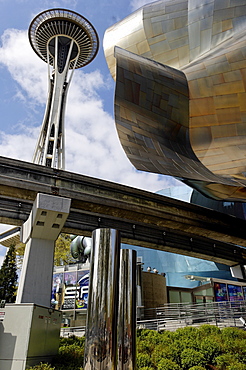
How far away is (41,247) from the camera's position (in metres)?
14.8

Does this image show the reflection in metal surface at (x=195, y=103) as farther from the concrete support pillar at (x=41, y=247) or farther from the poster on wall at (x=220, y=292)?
the poster on wall at (x=220, y=292)

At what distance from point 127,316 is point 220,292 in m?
22.5

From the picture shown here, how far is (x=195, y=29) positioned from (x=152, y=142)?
4.22 metres

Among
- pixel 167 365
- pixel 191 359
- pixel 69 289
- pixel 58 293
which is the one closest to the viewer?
pixel 167 365

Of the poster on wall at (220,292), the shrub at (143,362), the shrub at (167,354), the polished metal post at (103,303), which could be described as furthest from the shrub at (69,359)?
the poster on wall at (220,292)

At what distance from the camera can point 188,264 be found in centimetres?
4012

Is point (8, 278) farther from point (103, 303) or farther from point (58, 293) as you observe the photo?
point (103, 303)

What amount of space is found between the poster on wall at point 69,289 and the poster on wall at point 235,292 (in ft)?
47.1

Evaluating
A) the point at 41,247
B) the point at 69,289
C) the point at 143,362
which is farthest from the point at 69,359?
the point at 69,289

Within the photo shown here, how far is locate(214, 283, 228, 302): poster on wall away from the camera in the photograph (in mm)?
25889

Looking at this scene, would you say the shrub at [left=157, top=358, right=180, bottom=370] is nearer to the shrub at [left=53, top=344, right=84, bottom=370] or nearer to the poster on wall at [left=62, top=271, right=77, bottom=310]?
the shrub at [left=53, top=344, right=84, bottom=370]

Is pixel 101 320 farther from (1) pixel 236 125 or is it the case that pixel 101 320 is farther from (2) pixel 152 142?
(1) pixel 236 125

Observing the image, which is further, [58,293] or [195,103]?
[58,293]

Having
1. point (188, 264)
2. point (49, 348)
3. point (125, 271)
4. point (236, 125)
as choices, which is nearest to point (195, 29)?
point (236, 125)
